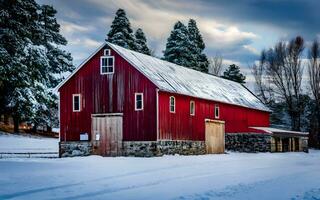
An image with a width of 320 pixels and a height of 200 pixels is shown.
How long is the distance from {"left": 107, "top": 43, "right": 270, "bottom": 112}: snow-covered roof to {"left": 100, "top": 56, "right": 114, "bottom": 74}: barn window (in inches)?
34.7

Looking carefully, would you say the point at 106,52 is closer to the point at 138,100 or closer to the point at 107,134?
the point at 138,100

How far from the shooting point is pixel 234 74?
232ft

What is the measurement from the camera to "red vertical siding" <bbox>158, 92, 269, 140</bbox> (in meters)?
34.4

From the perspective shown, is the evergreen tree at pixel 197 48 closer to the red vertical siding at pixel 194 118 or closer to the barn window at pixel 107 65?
the red vertical siding at pixel 194 118

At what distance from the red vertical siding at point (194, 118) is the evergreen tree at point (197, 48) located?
2161 cm

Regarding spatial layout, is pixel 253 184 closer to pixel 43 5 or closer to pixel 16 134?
pixel 16 134

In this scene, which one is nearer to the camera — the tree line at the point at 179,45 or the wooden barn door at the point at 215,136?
the wooden barn door at the point at 215,136

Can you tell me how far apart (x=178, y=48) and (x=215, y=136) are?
28769 mm

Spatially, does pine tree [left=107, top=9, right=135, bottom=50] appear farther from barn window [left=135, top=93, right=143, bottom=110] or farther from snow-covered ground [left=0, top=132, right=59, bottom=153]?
barn window [left=135, top=93, right=143, bottom=110]

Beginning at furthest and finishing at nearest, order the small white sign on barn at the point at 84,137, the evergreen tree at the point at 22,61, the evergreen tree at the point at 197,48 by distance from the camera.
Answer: the evergreen tree at the point at 197,48, the evergreen tree at the point at 22,61, the small white sign on barn at the point at 84,137

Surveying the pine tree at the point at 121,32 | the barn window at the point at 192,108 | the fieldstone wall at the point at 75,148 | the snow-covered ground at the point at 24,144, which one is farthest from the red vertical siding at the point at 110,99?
the pine tree at the point at 121,32

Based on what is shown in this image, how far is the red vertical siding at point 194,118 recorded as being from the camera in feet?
113

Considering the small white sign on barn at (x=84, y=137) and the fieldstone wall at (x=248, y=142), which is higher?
the small white sign on barn at (x=84, y=137)

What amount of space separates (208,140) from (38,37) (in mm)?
18685
